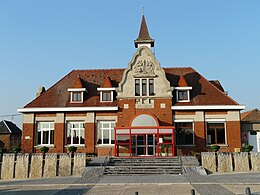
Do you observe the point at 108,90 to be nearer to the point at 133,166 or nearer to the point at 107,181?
the point at 133,166

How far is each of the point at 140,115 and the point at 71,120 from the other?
656 cm

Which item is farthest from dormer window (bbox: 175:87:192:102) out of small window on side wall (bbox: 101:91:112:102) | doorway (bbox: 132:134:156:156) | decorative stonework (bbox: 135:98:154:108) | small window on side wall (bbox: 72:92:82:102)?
small window on side wall (bbox: 72:92:82:102)

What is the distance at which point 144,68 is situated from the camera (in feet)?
90.0

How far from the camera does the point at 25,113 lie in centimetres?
2744

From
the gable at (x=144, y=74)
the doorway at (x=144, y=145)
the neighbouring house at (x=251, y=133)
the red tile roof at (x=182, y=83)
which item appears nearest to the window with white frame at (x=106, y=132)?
the doorway at (x=144, y=145)

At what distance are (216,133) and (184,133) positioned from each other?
9.48 ft

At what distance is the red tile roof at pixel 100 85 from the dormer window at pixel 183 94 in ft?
1.39

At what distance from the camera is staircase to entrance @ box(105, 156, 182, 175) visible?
1939cm

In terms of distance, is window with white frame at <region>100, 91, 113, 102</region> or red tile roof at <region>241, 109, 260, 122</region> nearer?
window with white frame at <region>100, 91, 113, 102</region>

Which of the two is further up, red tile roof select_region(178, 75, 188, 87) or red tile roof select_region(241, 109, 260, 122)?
red tile roof select_region(178, 75, 188, 87)

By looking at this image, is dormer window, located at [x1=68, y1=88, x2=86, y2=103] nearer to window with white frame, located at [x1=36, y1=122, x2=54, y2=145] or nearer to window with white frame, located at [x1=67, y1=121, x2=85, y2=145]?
window with white frame, located at [x1=67, y1=121, x2=85, y2=145]

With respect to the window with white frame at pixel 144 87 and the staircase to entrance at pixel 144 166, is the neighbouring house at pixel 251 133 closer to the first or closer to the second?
the window with white frame at pixel 144 87

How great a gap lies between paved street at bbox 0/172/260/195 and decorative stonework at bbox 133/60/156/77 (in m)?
11.9

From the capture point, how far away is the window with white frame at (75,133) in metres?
27.2
